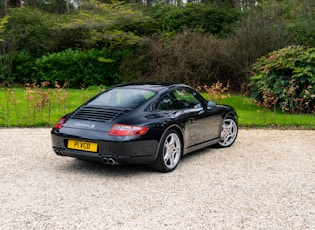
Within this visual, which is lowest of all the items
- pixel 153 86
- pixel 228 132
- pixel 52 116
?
pixel 52 116

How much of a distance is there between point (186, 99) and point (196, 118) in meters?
0.40

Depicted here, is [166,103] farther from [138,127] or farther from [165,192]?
[165,192]

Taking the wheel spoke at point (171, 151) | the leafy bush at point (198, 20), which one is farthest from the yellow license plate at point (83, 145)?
the leafy bush at point (198, 20)

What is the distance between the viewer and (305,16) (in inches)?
728

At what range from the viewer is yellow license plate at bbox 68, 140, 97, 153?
5785 mm

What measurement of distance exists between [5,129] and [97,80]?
34.6 feet

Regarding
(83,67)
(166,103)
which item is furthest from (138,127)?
(83,67)

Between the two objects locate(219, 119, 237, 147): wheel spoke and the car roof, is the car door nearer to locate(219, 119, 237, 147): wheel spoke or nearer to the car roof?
the car roof

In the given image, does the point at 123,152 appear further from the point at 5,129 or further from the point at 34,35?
the point at 34,35

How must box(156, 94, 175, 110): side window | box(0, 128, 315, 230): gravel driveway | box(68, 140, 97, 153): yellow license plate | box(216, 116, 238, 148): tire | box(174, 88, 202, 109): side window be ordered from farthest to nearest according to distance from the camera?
1. box(216, 116, 238, 148): tire
2. box(174, 88, 202, 109): side window
3. box(156, 94, 175, 110): side window
4. box(68, 140, 97, 153): yellow license plate
5. box(0, 128, 315, 230): gravel driveway

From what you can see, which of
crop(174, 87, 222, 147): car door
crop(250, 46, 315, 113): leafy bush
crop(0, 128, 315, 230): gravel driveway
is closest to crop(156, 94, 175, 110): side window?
crop(174, 87, 222, 147): car door

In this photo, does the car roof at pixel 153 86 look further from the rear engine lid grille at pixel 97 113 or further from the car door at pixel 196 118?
the rear engine lid grille at pixel 97 113

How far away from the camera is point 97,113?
6.19 meters

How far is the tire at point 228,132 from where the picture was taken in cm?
809
